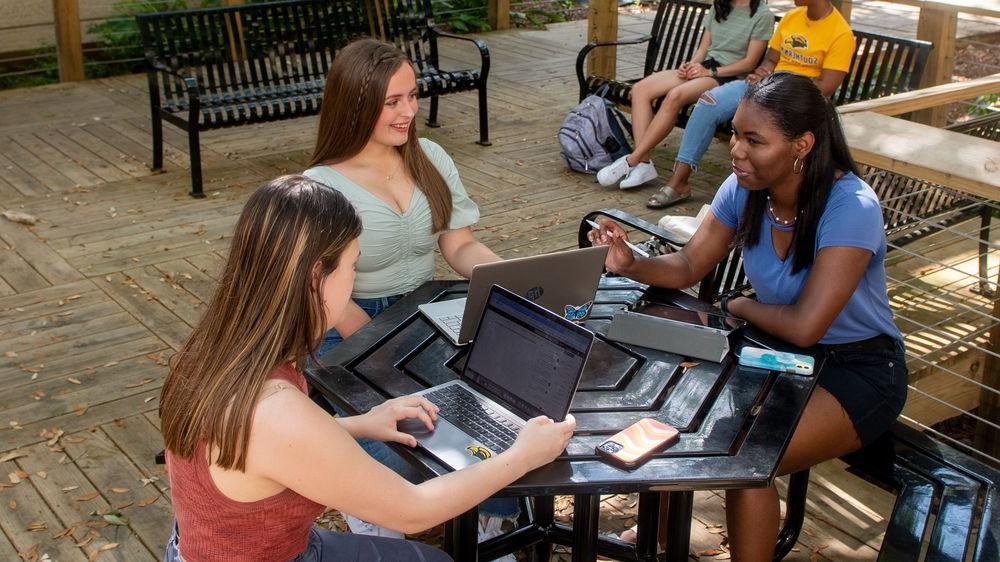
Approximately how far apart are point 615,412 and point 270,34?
4993 mm

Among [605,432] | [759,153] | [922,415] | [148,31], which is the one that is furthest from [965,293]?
[148,31]

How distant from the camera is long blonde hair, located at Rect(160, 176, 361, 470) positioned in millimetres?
1879

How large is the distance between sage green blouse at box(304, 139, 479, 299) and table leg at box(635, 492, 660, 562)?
1.01m

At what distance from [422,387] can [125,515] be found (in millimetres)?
1349

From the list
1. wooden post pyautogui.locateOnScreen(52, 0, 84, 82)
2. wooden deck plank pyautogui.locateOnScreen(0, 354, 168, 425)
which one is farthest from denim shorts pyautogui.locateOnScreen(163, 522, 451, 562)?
wooden post pyautogui.locateOnScreen(52, 0, 84, 82)

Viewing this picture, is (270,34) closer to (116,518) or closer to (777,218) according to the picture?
(116,518)

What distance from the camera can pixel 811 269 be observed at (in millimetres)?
2824

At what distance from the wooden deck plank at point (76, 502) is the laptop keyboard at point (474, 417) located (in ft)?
4.10

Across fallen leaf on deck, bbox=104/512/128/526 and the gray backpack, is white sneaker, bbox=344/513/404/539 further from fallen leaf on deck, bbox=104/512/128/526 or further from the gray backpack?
the gray backpack

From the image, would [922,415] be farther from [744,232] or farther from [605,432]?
[605,432]

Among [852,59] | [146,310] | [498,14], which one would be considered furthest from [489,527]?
[498,14]

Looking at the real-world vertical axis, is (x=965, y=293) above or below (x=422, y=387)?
below

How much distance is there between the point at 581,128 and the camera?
6.48 meters

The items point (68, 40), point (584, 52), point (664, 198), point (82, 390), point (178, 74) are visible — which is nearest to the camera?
point (82, 390)
